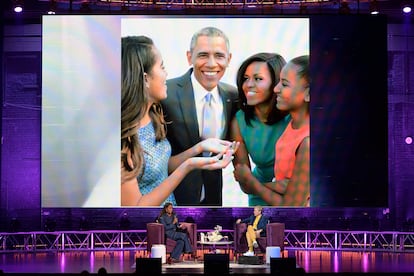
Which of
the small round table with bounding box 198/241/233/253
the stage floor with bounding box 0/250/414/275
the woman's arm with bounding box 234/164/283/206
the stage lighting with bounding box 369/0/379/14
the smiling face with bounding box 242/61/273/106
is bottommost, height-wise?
the stage floor with bounding box 0/250/414/275

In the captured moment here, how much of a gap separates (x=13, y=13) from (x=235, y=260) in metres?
7.10

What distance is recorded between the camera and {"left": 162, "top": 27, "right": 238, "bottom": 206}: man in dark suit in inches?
687

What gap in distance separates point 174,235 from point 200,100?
338cm

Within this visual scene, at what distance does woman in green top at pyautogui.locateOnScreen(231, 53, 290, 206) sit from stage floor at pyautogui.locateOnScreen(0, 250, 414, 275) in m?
1.61

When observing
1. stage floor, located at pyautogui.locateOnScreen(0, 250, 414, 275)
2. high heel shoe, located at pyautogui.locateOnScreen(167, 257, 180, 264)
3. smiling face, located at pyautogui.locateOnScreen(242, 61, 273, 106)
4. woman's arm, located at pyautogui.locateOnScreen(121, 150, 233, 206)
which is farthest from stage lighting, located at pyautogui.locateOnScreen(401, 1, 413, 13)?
high heel shoe, located at pyautogui.locateOnScreen(167, 257, 180, 264)

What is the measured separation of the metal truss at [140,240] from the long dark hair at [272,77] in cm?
224

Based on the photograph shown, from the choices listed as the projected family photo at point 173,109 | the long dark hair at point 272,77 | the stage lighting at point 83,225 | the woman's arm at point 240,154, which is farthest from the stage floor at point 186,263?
the long dark hair at point 272,77

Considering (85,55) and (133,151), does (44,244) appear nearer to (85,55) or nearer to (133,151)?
(133,151)

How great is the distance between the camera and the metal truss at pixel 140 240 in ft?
58.0

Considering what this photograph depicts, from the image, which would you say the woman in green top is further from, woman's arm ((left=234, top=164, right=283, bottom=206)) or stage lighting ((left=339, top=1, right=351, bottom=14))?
stage lighting ((left=339, top=1, right=351, bottom=14))

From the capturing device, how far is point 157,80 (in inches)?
690

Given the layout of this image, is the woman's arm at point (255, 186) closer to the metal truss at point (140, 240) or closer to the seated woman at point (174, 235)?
the metal truss at point (140, 240)

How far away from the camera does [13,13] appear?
1848cm

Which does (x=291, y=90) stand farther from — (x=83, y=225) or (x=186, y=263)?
(x=83, y=225)
